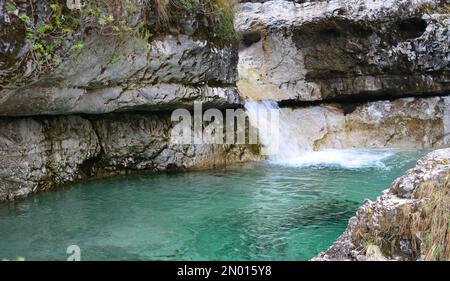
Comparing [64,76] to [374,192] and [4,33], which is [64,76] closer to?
[4,33]

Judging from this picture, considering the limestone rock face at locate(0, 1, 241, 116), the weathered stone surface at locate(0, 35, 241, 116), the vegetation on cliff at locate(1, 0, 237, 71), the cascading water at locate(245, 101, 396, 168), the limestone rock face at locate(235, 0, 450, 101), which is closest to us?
the vegetation on cliff at locate(1, 0, 237, 71)

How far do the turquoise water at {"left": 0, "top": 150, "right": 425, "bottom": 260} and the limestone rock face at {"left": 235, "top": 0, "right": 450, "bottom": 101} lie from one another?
147 inches

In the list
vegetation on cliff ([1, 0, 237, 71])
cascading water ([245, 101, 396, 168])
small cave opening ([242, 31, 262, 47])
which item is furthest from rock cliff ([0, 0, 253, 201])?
small cave opening ([242, 31, 262, 47])

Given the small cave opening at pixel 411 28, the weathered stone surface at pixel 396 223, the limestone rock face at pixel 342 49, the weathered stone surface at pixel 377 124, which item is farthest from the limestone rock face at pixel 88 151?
the weathered stone surface at pixel 396 223

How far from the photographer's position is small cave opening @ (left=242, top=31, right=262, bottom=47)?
14.8 metres

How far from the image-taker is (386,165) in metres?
11.1

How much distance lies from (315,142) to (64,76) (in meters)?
7.85

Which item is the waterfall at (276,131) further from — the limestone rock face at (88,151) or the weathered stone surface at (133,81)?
the weathered stone surface at (133,81)

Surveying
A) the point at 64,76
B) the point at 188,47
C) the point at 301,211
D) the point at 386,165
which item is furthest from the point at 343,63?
the point at 64,76

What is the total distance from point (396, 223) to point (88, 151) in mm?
7926

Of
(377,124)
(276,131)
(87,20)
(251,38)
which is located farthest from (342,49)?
(87,20)

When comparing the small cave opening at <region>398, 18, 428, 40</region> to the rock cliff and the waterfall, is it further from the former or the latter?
the rock cliff

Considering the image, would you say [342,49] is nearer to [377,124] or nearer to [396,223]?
[377,124]

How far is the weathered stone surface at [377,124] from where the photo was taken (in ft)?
45.8
